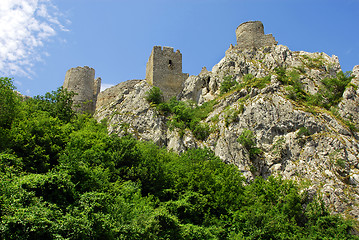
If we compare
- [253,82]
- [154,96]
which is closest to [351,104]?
[253,82]

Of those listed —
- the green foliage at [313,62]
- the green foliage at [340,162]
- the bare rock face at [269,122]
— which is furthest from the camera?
the green foliage at [313,62]

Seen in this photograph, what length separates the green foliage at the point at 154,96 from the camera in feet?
107

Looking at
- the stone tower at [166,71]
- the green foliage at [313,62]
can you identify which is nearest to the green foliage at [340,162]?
the green foliage at [313,62]

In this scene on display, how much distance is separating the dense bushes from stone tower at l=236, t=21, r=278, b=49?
17.0 metres

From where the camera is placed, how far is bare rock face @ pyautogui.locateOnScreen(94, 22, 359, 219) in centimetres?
2278

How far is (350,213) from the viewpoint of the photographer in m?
20.3

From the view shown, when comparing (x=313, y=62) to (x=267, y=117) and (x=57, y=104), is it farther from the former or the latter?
(x=57, y=104)

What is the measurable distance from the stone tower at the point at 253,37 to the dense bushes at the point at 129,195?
55.8ft

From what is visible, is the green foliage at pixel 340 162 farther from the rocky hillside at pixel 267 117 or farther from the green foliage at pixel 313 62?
the green foliage at pixel 313 62

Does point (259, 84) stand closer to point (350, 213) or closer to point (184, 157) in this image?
point (184, 157)

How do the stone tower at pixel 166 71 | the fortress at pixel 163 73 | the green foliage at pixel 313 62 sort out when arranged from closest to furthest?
1. the green foliage at pixel 313 62
2. the fortress at pixel 163 73
3. the stone tower at pixel 166 71

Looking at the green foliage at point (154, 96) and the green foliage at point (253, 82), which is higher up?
the green foliage at point (253, 82)

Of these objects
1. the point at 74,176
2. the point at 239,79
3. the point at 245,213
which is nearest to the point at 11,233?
the point at 74,176

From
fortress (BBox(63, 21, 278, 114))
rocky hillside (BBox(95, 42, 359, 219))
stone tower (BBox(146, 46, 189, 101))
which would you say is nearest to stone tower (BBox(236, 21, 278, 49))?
fortress (BBox(63, 21, 278, 114))
